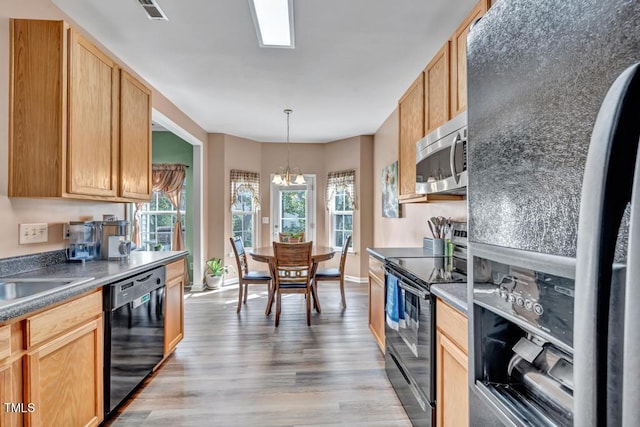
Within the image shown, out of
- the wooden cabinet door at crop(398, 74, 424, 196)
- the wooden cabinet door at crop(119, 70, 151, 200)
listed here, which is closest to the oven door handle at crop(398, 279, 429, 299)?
the wooden cabinet door at crop(398, 74, 424, 196)

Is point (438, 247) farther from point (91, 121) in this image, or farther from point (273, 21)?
point (91, 121)

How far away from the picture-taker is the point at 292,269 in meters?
3.47

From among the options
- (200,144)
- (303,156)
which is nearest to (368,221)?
(303,156)

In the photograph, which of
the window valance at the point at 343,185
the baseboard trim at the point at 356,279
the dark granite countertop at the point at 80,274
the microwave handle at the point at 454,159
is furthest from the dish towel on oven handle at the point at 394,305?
the window valance at the point at 343,185

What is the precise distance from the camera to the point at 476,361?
93 cm

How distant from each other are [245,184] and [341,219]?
1788 millimetres

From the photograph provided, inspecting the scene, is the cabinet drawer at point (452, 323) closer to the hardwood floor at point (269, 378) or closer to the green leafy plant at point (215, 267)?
the hardwood floor at point (269, 378)

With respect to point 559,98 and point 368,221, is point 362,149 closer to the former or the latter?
point 368,221

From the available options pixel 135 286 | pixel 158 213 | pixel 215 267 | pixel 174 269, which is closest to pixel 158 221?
pixel 158 213

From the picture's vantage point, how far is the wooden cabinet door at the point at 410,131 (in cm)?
247

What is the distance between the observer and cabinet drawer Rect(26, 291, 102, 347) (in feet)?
4.28

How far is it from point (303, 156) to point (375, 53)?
3.38 metres

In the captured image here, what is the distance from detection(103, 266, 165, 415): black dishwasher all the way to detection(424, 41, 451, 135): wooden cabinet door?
2224 millimetres

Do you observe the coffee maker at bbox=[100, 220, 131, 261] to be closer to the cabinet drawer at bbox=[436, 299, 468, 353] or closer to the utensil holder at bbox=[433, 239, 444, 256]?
the cabinet drawer at bbox=[436, 299, 468, 353]
